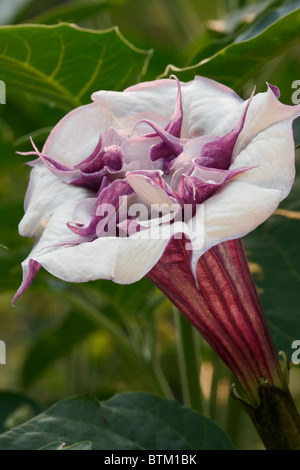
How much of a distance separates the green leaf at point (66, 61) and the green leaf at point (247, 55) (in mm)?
90

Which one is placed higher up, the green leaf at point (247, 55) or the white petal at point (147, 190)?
the green leaf at point (247, 55)

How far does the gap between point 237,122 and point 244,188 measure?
65 mm

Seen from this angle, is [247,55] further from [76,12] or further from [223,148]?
[76,12]

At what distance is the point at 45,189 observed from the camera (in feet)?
1.63

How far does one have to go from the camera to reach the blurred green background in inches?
26.3

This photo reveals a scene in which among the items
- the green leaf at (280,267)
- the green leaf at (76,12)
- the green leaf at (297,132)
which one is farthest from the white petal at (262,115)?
the green leaf at (76,12)

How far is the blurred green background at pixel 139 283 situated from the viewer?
0.67 m

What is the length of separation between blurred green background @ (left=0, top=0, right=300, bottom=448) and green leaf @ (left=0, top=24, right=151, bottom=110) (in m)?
0.01

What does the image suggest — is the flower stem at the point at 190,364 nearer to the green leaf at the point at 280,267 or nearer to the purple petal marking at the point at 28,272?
the green leaf at the point at 280,267

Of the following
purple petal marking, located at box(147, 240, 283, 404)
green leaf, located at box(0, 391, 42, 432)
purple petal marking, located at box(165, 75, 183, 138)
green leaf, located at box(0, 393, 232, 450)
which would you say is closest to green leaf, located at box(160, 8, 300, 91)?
purple petal marking, located at box(165, 75, 183, 138)

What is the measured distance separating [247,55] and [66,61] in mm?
200

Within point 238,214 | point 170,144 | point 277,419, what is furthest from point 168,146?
point 277,419

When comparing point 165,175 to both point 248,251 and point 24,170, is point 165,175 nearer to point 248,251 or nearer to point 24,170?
point 248,251
